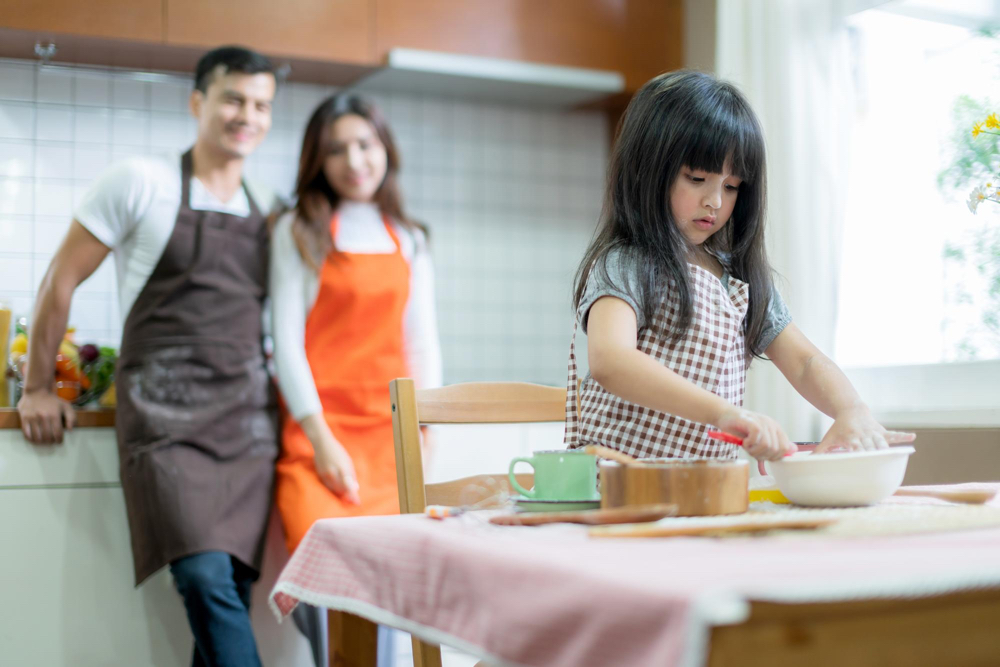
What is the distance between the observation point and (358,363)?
2.01 m

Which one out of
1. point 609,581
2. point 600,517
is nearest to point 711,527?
point 600,517

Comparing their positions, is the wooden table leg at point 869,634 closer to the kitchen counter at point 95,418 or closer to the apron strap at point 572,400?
the apron strap at point 572,400

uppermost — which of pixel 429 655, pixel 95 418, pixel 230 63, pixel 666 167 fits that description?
pixel 230 63

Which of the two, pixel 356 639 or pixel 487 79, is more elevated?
pixel 487 79

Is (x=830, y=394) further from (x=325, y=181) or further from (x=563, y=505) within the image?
(x=325, y=181)

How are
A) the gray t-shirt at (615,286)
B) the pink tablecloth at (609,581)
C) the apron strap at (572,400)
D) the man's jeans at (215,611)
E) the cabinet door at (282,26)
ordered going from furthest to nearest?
1. the cabinet door at (282,26)
2. the man's jeans at (215,611)
3. the apron strap at (572,400)
4. the gray t-shirt at (615,286)
5. the pink tablecloth at (609,581)

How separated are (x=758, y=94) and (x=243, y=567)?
1514 millimetres

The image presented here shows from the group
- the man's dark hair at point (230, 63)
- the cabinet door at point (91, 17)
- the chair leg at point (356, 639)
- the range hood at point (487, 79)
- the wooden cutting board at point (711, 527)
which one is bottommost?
the chair leg at point (356, 639)

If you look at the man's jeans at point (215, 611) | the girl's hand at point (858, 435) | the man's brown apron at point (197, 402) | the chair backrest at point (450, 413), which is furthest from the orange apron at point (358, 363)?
the girl's hand at point (858, 435)

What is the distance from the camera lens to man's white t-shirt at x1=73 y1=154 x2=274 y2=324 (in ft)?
6.03

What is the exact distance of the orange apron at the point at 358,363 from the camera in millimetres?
1979

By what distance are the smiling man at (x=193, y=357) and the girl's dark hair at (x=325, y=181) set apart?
0.37 feet

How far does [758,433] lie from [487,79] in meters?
1.87

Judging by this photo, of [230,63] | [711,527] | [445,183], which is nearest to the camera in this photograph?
[711,527]
